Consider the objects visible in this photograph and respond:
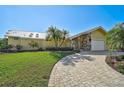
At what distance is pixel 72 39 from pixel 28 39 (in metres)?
4.48

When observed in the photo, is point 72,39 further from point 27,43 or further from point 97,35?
point 27,43

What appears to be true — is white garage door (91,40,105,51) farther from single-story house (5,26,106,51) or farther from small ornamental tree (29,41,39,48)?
small ornamental tree (29,41,39,48)

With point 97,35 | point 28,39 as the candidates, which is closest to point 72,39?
point 97,35

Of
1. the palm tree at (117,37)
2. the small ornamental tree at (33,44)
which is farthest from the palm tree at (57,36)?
the palm tree at (117,37)

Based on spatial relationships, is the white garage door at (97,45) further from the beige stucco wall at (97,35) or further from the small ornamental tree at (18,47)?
the small ornamental tree at (18,47)

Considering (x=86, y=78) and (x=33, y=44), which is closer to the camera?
(x=86, y=78)

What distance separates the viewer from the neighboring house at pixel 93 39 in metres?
16.5

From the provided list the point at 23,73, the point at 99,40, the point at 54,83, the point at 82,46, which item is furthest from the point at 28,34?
the point at 54,83

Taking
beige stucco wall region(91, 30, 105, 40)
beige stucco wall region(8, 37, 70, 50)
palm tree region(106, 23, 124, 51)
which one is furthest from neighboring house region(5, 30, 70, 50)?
palm tree region(106, 23, 124, 51)

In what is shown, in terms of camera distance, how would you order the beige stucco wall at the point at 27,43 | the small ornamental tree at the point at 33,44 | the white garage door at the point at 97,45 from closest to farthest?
1. the white garage door at the point at 97,45
2. the beige stucco wall at the point at 27,43
3. the small ornamental tree at the point at 33,44

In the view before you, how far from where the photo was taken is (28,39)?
715 inches
